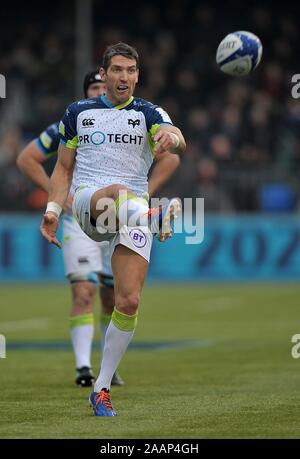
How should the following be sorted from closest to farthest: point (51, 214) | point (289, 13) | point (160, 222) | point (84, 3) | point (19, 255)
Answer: point (160, 222) → point (51, 214) → point (19, 255) → point (84, 3) → point (289, 13)

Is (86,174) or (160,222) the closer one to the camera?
(160,222)

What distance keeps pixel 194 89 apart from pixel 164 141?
19230 mm

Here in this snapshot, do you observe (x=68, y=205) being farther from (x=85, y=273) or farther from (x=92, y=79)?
(x=92, y=79)

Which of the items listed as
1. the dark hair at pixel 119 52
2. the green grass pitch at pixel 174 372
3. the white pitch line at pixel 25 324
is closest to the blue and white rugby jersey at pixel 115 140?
the dark hair at pixel 119 52

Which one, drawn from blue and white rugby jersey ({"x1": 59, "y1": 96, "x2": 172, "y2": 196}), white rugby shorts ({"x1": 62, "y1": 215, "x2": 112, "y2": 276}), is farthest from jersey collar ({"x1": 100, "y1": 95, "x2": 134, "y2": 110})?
white rugby shorts ({"x1": 62, "y1": 215, "x2": 112, "y2": 276})

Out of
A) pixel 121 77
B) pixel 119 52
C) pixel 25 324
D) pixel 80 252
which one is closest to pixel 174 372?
pixel 80 252

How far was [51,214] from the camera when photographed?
8062 millimetres

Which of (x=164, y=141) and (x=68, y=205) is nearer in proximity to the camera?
(x=164, y=141)

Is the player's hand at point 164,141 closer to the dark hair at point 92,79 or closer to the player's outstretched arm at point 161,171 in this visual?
the player's outstretched arm at point 161,171

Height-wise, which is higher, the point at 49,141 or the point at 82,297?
the point at 49,141

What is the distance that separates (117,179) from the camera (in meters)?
8.05

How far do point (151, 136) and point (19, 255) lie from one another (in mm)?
15053
